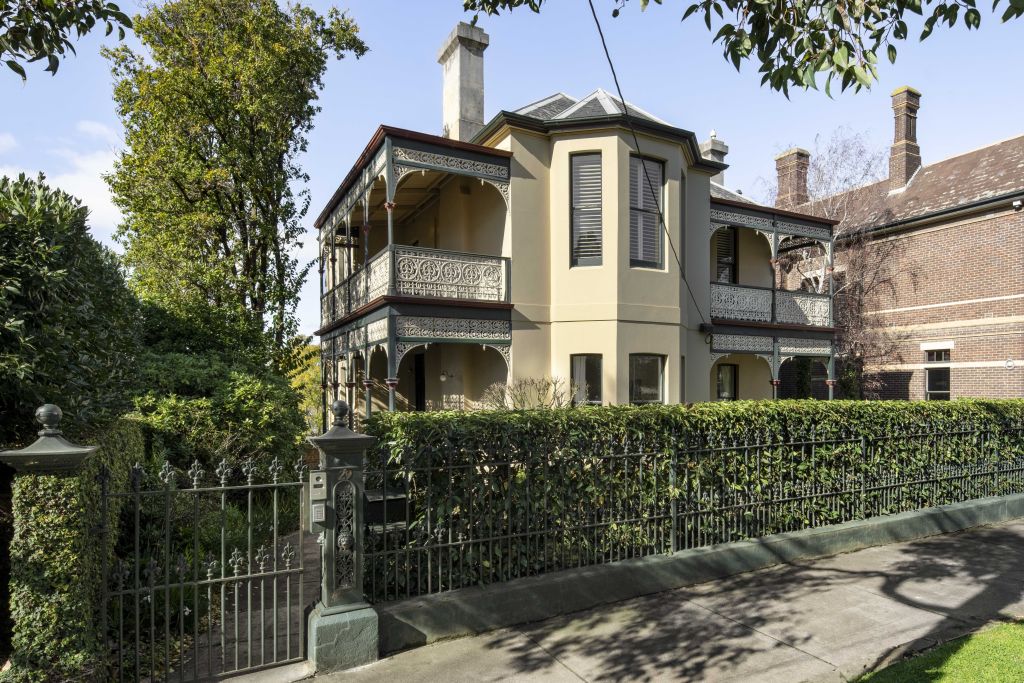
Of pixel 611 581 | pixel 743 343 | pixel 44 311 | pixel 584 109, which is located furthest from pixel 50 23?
pixel 743 343

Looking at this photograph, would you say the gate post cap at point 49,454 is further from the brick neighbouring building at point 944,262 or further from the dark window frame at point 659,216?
the brick neighbouring building at point 944,262

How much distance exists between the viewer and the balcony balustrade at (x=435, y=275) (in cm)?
1119

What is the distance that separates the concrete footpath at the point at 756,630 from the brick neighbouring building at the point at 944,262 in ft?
43.5

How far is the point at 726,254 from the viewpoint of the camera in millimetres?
17641

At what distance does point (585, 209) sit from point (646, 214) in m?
1.39

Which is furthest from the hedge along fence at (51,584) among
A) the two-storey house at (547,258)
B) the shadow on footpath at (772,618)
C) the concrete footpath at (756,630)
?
the two-storey house at (547,258)

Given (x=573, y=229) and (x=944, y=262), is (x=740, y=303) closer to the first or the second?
(x=573, y=229)

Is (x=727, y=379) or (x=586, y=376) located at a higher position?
(x=586, y=376)

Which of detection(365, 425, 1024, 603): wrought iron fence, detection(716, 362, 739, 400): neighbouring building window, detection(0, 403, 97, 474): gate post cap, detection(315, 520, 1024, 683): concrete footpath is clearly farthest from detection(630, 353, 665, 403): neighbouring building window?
detection(0, 403, 97, 474): gate post cap

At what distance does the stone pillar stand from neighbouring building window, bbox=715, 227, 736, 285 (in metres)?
14.8

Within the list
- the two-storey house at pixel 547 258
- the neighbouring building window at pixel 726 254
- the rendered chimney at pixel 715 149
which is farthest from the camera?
the rendered chimney at pixel 715 149

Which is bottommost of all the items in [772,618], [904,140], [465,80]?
[772,618]

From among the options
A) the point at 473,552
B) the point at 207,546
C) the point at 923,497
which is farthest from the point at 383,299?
the point at 923,497

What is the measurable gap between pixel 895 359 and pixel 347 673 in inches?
819
